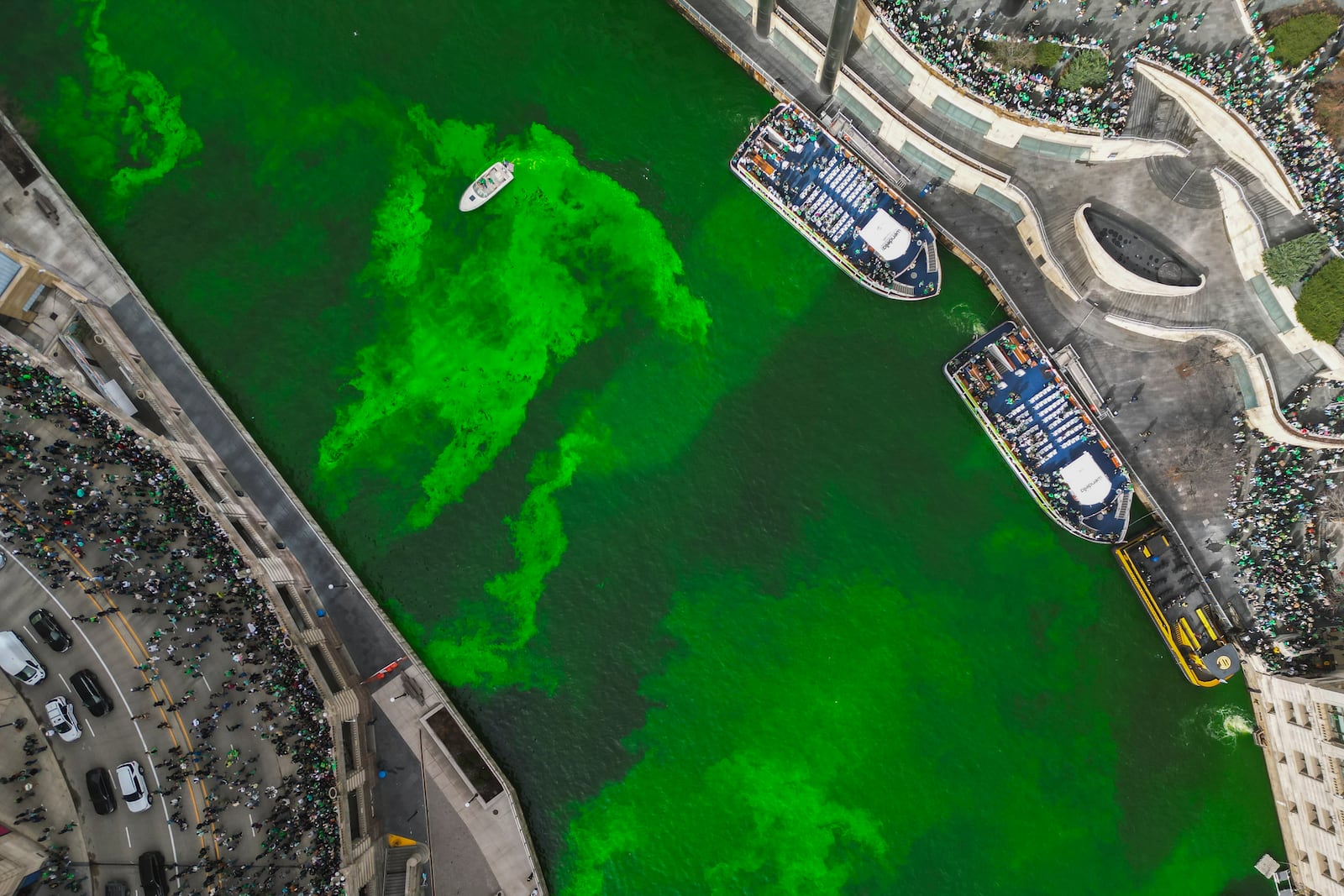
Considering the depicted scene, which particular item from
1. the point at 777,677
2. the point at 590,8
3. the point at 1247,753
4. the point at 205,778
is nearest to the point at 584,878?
the point at 777,677

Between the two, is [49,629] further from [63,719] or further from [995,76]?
[995,76]

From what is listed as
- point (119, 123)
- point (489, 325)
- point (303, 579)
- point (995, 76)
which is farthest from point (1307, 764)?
point (119, 123)

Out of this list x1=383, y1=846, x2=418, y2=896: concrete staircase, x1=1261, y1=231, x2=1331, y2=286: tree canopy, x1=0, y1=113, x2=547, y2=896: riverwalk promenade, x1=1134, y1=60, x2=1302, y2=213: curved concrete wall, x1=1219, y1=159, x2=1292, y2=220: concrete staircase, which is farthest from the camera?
x1=383, y1=846, x2=418, y2=896: concrete staircase

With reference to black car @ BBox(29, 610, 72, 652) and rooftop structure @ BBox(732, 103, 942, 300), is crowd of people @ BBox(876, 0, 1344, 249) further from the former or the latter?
black car @ BBox(29, 610, 72, 652)

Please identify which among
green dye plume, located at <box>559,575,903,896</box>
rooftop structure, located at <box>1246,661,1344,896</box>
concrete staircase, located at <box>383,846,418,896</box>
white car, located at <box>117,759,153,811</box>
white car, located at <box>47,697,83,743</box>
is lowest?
rooftop structure, located at <box>1246,661,1344,896</box>

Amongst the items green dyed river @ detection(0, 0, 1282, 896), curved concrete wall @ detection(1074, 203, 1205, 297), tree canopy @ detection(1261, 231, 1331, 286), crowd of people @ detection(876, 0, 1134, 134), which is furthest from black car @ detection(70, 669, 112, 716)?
tree canopy @ detection(1261, 231, 1331, 286)

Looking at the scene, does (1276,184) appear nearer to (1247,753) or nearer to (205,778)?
(1247,753)
